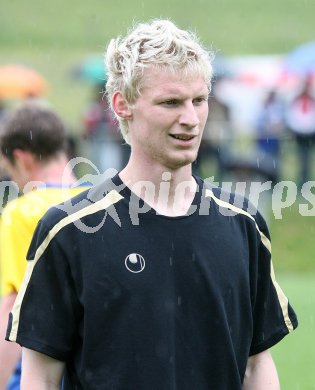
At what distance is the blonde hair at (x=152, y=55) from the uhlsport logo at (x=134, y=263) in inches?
17.8

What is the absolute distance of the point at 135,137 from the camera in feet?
12.1

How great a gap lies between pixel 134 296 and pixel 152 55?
2.45 feet

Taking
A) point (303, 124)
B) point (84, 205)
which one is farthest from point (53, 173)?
point (303, 124)

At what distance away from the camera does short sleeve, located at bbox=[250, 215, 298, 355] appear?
3840mm

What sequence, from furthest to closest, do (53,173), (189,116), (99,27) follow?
(99,27) → (53,173) → (189,116)

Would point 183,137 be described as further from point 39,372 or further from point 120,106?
point 39,372

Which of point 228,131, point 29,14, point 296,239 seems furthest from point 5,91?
point 29,14

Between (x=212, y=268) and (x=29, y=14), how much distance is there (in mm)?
40025

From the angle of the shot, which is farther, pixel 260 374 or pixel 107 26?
pixel 107 26

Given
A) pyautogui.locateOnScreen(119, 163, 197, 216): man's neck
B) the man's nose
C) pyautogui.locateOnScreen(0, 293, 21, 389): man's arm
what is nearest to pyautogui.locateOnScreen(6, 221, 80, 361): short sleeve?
pyautogui.locateOnScreen(119, 163, 197, 216): man's neck

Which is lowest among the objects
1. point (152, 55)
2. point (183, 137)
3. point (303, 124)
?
point (303, 124)

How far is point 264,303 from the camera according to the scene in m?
→ 3.86

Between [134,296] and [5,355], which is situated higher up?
[134,296]

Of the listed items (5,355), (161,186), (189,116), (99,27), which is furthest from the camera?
(99,27)
